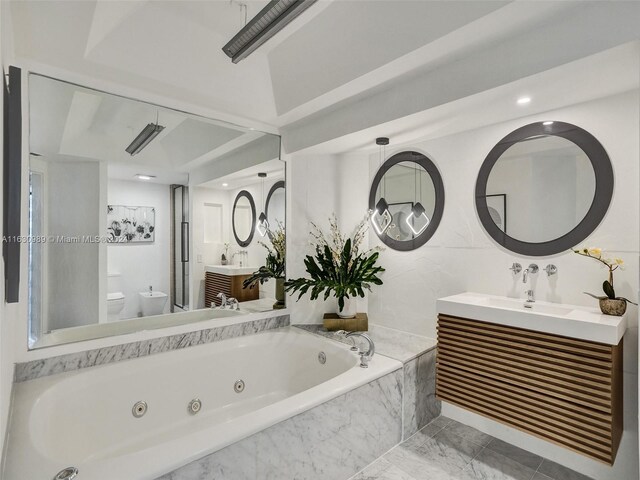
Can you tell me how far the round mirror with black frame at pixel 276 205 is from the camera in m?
3.02

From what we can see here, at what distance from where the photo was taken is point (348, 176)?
10.6 feet

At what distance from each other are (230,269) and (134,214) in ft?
2.76

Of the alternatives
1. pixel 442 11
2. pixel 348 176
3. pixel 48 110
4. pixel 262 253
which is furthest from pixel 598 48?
pixel 48 110

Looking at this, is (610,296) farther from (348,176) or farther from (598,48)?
(348,176)

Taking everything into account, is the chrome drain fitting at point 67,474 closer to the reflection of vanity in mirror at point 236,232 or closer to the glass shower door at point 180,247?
the glass shower door at point 180,247

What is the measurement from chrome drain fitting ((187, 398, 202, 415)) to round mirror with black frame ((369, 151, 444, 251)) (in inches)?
77.3

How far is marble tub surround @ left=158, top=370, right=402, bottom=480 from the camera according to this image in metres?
1.42

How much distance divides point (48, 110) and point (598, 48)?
9.05 feet

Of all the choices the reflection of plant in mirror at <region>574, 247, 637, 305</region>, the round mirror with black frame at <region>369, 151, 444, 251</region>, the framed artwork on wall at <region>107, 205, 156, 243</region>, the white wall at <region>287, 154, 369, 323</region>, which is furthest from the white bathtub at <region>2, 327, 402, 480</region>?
the reflection of plant in mirror at <region>574, 247, 637, 305</region>

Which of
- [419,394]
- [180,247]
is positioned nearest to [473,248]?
[419,394]

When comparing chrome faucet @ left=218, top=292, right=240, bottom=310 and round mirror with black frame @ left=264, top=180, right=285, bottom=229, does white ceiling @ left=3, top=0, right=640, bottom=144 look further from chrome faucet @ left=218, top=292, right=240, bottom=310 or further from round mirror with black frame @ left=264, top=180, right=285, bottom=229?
chrome faucet @ left=218, top=292, right=240, bottom=310

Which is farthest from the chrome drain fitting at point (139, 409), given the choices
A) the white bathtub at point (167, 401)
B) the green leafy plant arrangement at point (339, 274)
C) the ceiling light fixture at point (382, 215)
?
the ceiling light fixture at point (382, 215)

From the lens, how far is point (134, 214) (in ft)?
7.72

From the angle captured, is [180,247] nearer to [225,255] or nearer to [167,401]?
[225,255]
